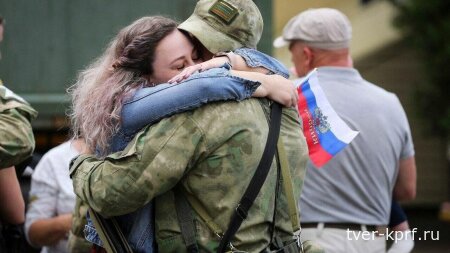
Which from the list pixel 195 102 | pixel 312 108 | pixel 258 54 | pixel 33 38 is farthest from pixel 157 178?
pixel 33 38

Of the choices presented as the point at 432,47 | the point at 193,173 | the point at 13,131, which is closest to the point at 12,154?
the point at 13,131

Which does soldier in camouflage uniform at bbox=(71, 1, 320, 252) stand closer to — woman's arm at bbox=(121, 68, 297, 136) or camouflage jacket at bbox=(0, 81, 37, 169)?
woman's arm at bbox=(121, 68, 297, 136)

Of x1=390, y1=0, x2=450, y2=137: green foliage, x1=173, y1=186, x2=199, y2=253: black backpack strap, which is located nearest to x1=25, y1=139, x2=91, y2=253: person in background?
x1=173, y1=186, x2=199, y2=253: black backpack strap

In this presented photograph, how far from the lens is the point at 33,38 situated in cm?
807

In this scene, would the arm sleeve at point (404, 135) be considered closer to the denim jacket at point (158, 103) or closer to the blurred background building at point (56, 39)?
the denim jacket at point (158, 103)

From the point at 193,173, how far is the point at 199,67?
1.16 feet

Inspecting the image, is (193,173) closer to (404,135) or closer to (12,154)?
(12,154)

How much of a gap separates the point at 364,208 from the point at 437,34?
10690 millimetres

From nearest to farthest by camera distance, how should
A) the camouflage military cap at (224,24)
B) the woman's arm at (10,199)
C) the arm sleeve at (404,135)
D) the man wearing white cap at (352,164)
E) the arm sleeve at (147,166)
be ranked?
the arm sleeve at (147,166)
the camouflage military cap at (224,24)
the woman's arm at (10,199)
the man wearing white cap at (352,164)
the arm sleeve at (404,135)

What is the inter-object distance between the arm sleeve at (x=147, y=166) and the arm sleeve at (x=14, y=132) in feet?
3.40

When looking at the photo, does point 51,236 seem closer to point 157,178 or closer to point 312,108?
point 312,108

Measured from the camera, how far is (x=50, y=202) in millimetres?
5336

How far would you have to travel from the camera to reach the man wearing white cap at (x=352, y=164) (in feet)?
16.3

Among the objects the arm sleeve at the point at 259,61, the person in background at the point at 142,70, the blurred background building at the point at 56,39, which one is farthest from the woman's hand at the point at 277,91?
the blurred background building at the point at 56,39
